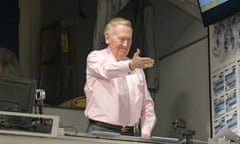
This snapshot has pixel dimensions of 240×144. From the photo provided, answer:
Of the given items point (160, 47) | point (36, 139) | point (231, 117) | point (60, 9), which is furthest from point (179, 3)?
point (36, 139)

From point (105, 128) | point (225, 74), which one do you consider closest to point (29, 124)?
point (105, 128)

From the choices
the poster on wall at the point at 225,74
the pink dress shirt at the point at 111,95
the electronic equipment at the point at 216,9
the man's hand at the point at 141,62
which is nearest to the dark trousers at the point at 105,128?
the pink dress shirt at the point at 111,95

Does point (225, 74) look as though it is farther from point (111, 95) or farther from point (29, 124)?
point (29, 124)

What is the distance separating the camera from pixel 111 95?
2.65m

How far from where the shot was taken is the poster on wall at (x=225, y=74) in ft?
9.75

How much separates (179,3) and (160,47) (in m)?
0.44

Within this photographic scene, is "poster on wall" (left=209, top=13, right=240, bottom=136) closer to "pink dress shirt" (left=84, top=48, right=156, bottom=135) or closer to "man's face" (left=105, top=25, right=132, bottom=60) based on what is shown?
"pink dress shirt" (left=84, top=48, right=156, bottom=135)

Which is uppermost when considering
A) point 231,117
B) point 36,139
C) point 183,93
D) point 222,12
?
point 222,12

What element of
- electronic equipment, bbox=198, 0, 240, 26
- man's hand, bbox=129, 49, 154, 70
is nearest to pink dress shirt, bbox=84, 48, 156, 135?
man's hand, bbox=129, 49, 154, 70

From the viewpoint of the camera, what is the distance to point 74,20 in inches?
191

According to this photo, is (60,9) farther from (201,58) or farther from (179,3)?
(201,58)

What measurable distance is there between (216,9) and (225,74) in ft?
1.18

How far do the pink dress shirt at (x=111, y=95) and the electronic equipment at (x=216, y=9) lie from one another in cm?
62

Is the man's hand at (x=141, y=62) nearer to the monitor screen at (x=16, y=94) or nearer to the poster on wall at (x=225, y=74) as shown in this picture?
the monitor screen at (x=16, y=94)
